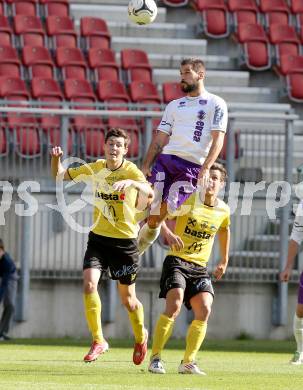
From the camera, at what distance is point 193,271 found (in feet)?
39.3

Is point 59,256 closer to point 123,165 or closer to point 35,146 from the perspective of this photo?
point 35,146

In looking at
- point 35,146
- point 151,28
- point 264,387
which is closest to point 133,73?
point 151,28

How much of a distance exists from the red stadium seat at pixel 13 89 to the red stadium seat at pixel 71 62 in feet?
4.17

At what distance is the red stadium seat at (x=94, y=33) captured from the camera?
955 inches

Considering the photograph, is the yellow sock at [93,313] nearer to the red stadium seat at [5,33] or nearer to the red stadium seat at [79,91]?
the red stadium seat at [79,91]

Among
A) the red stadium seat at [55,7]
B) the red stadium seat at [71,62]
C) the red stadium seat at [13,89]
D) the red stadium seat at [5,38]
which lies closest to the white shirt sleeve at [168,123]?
the red stadium seat at [13,89]

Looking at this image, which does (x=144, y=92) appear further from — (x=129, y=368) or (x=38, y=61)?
(x=129, y=368)

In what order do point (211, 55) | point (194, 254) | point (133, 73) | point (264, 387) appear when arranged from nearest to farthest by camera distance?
point (264, 387) → point (194, 254) → point (133, 73) → point (211, 55)

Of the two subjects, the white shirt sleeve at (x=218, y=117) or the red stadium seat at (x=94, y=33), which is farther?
the red stadium seat at (x=94, y=33)

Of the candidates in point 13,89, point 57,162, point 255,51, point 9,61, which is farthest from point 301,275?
point 255,51

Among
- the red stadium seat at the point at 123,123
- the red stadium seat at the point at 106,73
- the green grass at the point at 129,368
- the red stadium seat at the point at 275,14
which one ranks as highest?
the red stadium seat at the point at 275,14

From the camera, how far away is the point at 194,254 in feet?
39.5

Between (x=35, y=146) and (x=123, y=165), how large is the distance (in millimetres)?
6963

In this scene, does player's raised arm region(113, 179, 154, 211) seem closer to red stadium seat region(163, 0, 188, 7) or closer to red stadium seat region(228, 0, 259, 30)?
red stadium seat region(228, 0, 259, 30)
